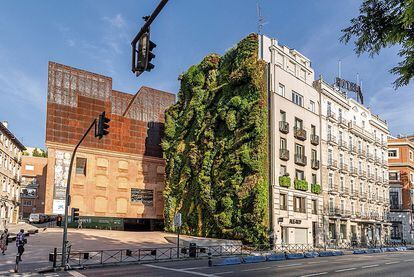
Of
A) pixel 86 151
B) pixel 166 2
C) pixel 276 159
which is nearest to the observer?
pixel 166 2

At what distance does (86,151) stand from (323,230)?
3295cm

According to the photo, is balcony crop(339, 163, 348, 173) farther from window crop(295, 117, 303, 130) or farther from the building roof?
the building roof

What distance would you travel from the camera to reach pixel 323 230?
4919 cm

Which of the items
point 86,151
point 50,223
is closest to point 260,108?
point 86,151

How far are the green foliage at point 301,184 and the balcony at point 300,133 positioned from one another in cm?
496

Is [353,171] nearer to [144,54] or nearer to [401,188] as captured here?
[401,188]

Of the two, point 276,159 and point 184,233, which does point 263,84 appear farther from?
point 184,233

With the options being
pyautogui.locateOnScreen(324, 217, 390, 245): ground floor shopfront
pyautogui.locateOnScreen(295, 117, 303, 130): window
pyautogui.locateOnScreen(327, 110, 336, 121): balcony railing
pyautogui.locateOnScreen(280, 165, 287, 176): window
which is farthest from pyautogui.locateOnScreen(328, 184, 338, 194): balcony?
pyautogui.locateOnScreen(280, 165, 287, 176): window

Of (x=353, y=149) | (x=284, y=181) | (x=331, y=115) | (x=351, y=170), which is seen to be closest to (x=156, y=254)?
(x=284, y=181)

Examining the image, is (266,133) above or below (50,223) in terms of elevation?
above

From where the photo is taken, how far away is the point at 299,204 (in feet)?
151

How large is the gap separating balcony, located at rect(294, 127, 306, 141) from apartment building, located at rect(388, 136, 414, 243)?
3748 cm

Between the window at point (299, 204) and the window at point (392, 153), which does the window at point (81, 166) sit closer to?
the window at point (299, 204)

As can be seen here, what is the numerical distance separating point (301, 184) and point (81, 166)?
29.8m
